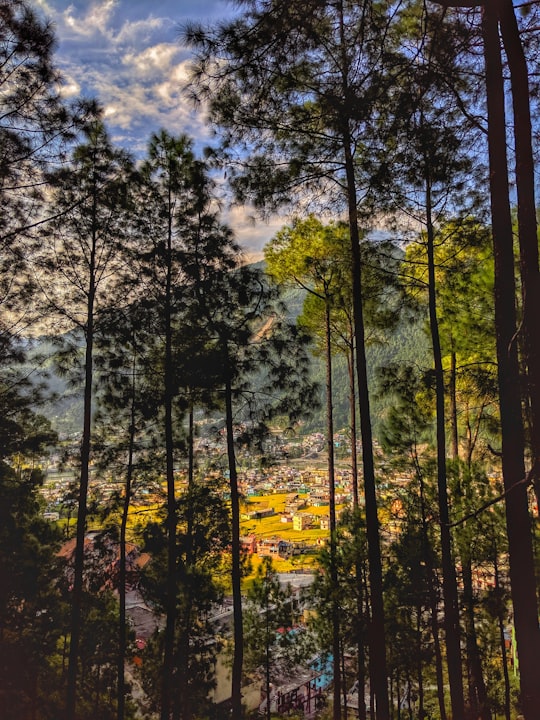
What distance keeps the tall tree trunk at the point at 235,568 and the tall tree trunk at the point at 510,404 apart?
3897mm

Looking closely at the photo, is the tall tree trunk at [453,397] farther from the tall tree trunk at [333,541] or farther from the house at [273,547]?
the house at [273,547]

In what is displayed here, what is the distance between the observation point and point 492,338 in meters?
7.54

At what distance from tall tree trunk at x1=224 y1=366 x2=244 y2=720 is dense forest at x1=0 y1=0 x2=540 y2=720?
58 mm

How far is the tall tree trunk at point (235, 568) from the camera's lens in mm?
5754

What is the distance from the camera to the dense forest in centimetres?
394

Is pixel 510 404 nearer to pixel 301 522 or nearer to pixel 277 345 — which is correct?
pixel 277 345

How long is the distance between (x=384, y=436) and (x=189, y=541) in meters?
4.43

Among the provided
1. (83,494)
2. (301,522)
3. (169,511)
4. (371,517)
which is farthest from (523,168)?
(301,522)

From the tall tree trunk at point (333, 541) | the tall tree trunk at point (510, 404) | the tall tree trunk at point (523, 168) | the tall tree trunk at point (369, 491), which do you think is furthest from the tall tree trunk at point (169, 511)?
the tall tree trunk at point (523, 168)

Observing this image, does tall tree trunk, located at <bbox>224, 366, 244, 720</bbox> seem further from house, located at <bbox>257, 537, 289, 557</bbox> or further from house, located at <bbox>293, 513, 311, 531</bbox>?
house, located at <bbox>293, 513, 311, 531</bbox>

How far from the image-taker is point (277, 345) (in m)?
6.93

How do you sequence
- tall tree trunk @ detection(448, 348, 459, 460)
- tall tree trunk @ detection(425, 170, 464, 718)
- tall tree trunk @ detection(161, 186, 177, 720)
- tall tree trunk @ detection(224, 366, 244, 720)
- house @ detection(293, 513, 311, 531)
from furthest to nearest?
house @ detection(293, 513, 311, 531) < tall tree trunk @ detection(448, 348, 459, 460) < tall tree trunk @ detection(161, 186, 177, 720) < tall tree trunk @ detection(224, 366, 244, 720) < tall tree trunk @ detection(425, 170, 464, 718)

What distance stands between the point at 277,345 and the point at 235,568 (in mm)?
3485

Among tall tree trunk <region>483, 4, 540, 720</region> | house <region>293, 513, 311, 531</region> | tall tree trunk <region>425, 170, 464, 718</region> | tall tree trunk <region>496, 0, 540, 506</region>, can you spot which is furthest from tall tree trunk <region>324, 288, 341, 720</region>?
house <region>293, 513, 311, 531</region>
